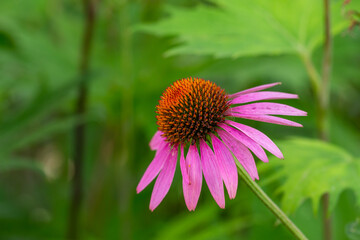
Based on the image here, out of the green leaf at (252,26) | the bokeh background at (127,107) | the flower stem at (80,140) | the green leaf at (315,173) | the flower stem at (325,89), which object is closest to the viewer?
the green leaf at (315,173)

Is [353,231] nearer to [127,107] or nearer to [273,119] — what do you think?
[273,119]

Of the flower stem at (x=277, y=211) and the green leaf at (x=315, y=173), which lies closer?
the flower stem at (x=277, y=211)

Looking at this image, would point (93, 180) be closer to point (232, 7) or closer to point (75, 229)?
point (75, 229)

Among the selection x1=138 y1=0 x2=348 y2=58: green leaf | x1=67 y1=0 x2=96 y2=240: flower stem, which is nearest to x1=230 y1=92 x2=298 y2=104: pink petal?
Answer: x1=138 y1=0 x2=348 y2=58: green leaf

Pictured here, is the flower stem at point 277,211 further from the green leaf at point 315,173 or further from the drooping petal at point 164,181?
the green leaf at point 315,173

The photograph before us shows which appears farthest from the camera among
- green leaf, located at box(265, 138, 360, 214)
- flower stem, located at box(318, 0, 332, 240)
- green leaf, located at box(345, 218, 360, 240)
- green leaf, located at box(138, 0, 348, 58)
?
green leaf, located at box(138, 0, 348, 58)

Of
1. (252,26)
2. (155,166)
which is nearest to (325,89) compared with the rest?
(252,26)

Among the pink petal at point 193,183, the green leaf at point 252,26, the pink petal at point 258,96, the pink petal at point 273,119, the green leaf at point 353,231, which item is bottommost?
the green leaf at point 353,231

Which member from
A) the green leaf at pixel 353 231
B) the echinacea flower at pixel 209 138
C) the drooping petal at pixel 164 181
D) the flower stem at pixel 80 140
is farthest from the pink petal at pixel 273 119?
the flower stem at pixel 80 140

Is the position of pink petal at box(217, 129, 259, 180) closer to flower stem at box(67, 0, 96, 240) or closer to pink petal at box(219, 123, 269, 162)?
pink petal at box(219, 123, 269, 162)
